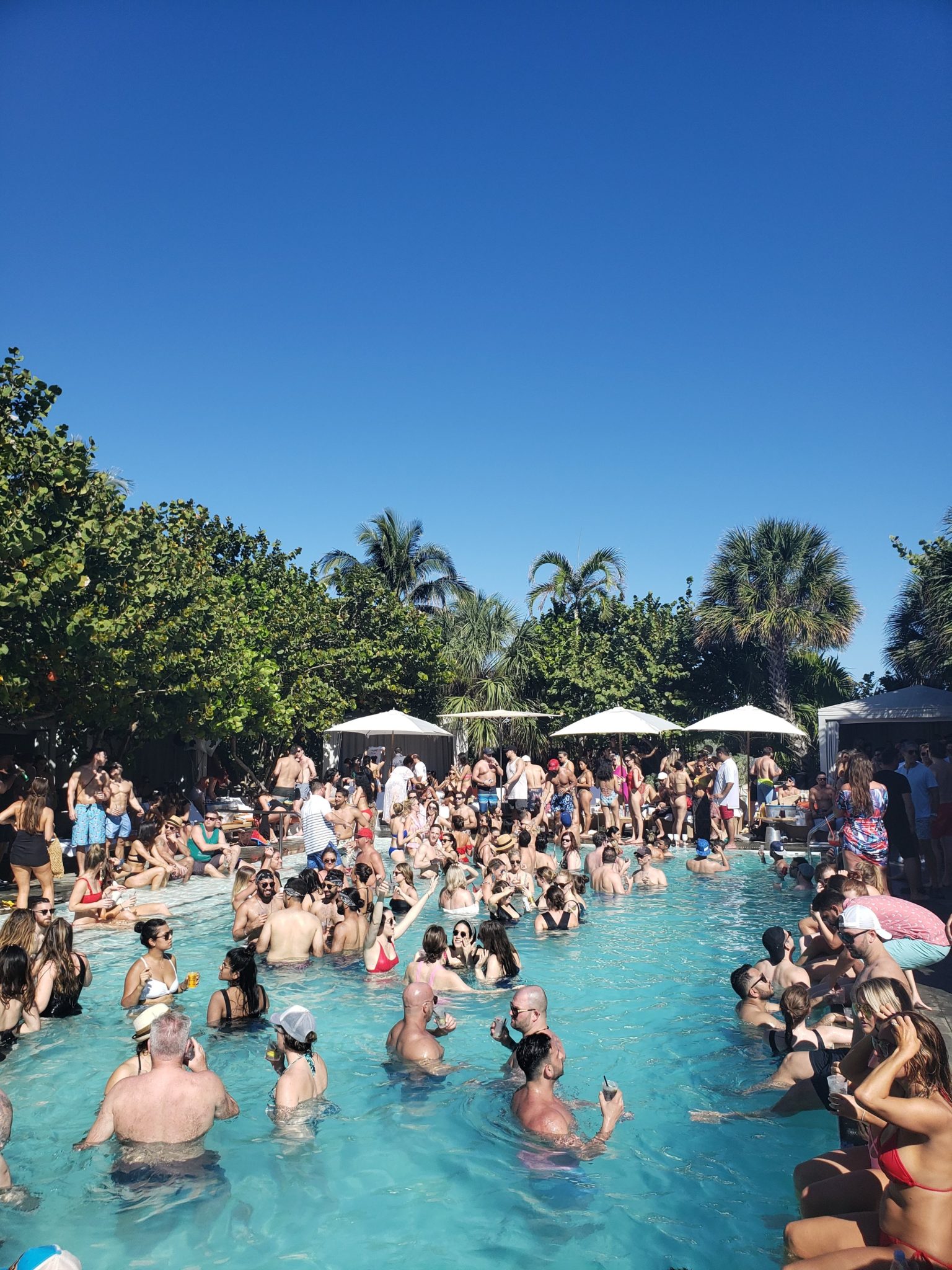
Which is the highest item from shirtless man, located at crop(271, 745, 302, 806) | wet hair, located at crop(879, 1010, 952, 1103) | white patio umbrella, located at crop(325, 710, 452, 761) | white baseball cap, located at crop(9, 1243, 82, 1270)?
white patio umbrella, located at crop(325, 710, 452, 761)

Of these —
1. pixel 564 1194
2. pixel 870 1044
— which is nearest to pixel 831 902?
pixel 564 1194

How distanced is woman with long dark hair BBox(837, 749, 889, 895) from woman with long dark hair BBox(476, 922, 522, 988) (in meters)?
3.49

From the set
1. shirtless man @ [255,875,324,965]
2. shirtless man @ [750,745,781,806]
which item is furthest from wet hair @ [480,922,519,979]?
shirtless man @ [750,745,781,806]

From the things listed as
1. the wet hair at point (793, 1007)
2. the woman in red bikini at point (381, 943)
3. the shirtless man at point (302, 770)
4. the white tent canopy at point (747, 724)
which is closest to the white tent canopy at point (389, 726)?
the shirtless man at point (302, 770)

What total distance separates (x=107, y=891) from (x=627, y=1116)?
7.67m

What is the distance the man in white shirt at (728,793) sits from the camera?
16.3 meters

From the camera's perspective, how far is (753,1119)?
599 cm

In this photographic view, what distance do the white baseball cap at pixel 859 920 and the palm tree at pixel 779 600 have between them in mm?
20689

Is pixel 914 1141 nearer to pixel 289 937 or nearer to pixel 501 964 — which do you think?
pixel 501 964

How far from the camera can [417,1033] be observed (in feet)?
22.9

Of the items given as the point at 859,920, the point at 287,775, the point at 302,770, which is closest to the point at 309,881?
the point at 859,920

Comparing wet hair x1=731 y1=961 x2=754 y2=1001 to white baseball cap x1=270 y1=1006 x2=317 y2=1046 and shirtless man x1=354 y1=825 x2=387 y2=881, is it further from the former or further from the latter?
shirtless man x1=354 y1=825 x2=387 y2=881

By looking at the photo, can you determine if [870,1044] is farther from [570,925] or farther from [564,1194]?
[570,925]

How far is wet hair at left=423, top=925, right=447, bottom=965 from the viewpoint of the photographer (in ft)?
26.5
